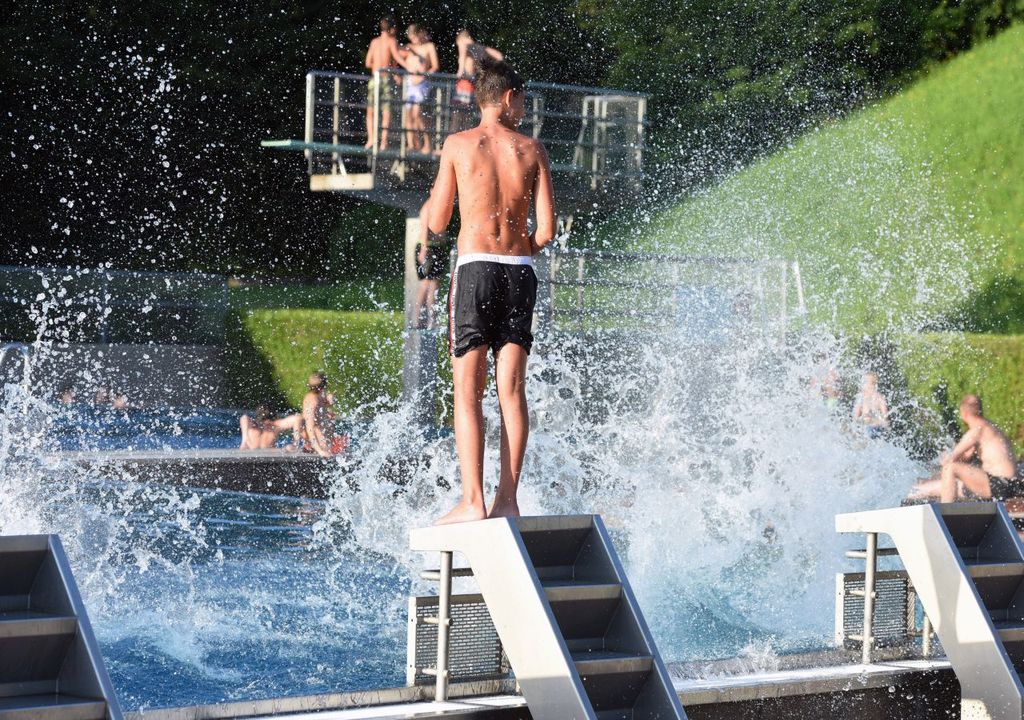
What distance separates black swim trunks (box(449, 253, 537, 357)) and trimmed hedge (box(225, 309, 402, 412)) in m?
15.3

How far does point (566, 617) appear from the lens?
396 centimetres

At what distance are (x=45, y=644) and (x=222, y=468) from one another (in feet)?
24.5

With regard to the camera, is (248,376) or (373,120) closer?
(373,120)

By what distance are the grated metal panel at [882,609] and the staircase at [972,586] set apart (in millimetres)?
199

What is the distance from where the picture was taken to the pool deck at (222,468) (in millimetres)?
Result: 10523

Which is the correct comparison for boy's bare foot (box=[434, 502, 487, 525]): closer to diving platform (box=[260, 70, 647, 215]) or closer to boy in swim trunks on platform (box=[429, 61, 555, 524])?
boy in swim trunks on platform (box=[429, 61, 555, 524])

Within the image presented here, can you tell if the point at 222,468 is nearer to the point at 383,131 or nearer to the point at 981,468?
the point at 981,468

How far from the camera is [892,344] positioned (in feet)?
58.6

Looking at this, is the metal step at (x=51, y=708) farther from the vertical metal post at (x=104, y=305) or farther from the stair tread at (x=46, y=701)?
the vertical metal post at (x=104, y=305)

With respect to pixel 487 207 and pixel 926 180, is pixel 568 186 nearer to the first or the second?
pixel 926 180

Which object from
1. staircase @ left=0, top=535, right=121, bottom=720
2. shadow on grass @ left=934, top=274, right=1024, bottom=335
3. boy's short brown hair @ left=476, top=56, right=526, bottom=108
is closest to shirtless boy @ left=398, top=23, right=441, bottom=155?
shadow on grass @ left=934, top=274, right=1024, bottom=335

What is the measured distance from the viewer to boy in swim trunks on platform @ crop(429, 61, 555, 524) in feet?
15.1

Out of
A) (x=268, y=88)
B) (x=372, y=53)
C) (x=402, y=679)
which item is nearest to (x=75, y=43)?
(x=268, y=88)

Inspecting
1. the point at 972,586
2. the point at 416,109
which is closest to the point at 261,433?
the point at 416,109
